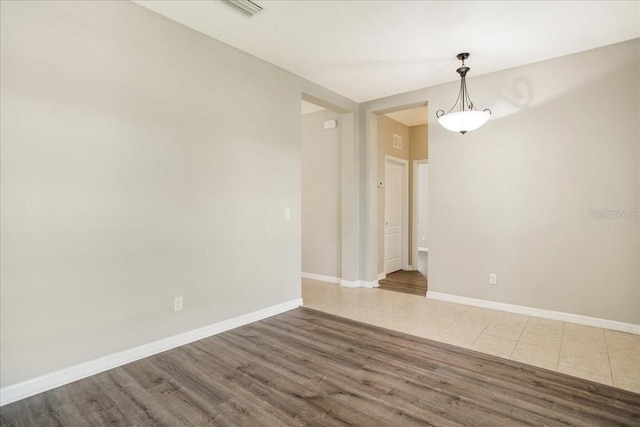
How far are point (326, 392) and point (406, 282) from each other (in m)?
3.62

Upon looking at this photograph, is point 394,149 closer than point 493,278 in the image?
No

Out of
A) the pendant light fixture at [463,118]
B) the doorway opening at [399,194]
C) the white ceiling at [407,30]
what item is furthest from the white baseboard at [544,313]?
the white ceiling at [407,30]

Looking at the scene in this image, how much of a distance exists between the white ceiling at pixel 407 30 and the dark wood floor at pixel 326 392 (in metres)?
2.90

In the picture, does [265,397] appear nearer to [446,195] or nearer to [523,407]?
[523,407]

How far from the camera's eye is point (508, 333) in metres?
3.19

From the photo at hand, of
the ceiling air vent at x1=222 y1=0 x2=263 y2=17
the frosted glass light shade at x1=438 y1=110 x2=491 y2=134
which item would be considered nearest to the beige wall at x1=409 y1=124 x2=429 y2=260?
the frosted glass light shade at x1=438 y1=110 x2=491 y2=134

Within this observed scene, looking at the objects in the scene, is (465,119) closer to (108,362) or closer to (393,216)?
(393,216)

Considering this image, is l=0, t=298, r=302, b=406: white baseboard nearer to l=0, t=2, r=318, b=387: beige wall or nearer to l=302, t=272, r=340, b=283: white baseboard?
l=0, t=2, r=318, b=387: beige wall

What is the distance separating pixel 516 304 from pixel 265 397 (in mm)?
3216

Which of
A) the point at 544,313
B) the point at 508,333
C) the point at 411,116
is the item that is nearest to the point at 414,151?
the point at 411,116

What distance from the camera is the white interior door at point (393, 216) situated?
19.8 ft

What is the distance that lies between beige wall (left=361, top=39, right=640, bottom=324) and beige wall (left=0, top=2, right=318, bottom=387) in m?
2.51

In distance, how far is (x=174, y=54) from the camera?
2.83m

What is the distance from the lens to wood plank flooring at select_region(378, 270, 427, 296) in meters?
4.93
